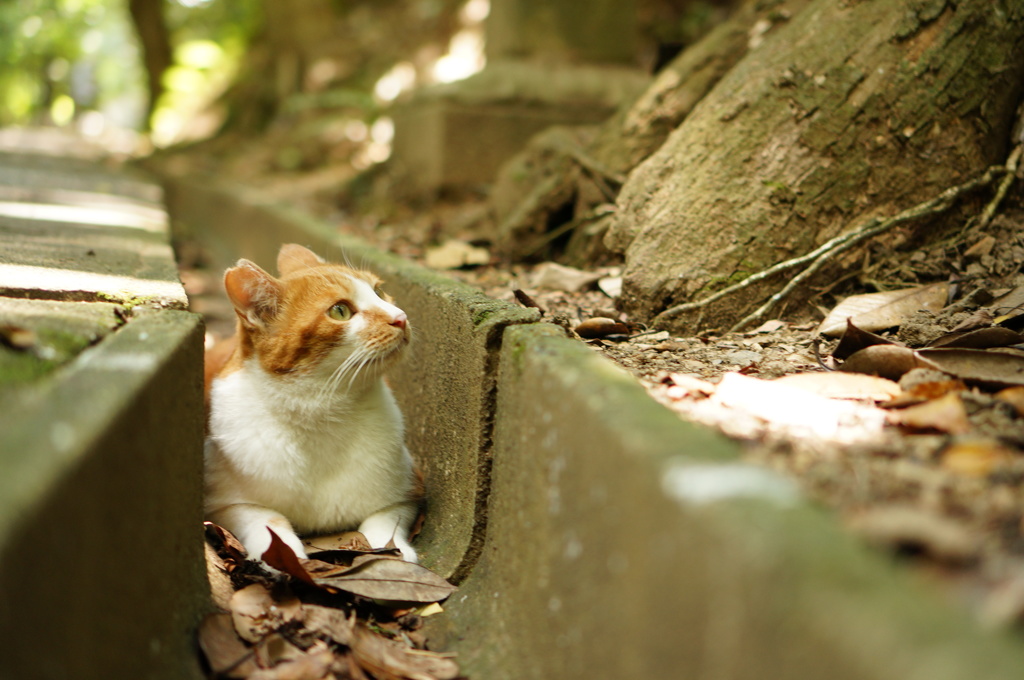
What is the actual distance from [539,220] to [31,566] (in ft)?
9.49

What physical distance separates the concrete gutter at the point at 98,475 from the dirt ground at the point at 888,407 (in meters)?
1.03

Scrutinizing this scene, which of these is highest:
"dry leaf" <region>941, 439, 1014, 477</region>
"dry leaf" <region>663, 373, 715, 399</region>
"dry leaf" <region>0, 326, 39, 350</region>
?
"dry leaf" <region>941, 439, 1014, 477</region>

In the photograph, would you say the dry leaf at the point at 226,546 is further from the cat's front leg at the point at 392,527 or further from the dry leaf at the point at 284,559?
the cat's front leg at the point at 392,527

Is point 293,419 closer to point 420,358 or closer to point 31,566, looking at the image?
point 420,358

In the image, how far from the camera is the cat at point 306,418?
2254mm

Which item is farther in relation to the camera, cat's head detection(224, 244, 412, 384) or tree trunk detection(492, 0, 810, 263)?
tree trunk detection(492, 0, 810, 263)

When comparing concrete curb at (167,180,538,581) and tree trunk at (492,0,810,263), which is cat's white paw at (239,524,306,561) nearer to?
concrete curb at (167,180,538,581)


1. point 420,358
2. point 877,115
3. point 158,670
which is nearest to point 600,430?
point 158,670

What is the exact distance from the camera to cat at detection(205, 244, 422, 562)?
7.39ft

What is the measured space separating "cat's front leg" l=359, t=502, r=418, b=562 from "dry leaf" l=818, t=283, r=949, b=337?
A: 1.37 meters

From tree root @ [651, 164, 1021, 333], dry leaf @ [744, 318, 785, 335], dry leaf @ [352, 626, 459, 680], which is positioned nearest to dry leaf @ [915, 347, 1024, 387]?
dry leaf @ [744, 318, 785, 335]

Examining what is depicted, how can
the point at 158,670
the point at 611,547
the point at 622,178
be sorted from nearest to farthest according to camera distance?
1. the point at 611,547
2. the point at 158,670
3. the point at 622,178

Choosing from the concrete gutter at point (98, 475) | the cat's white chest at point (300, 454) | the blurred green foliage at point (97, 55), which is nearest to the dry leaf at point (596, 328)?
the cat's white chest at point (300, 454)

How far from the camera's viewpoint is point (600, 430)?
4.27 feet
